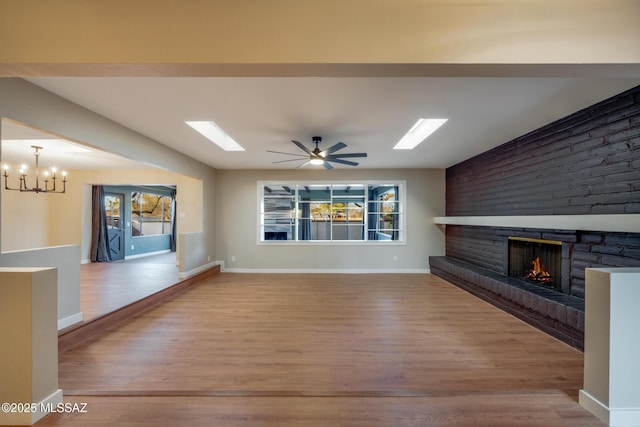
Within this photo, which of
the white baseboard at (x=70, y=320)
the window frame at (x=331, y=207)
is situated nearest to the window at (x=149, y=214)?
the window frame at (x=331, y=207)

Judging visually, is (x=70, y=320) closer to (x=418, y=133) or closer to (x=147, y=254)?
(x=418, y=133)

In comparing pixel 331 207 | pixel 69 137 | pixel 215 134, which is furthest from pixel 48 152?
pixel 331 207

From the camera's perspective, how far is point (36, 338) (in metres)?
1.76

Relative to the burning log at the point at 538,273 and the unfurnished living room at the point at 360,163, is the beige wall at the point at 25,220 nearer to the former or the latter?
the unfurnished living room at the point at 360,163

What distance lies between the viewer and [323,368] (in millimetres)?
2432

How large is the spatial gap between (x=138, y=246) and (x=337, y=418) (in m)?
9.23

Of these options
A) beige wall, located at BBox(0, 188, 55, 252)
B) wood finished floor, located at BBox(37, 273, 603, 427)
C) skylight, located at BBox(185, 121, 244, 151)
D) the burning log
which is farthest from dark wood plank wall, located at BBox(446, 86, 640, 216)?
beige wall, located at BBox(0, 188, 55, 252)

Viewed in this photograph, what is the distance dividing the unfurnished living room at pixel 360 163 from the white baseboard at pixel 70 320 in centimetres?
3

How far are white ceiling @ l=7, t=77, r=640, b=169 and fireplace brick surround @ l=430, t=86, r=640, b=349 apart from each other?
0.26 metres

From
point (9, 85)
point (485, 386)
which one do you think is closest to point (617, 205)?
point (485, 386)

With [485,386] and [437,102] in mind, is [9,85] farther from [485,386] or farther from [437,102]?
[485,386]

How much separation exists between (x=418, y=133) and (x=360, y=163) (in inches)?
72.2

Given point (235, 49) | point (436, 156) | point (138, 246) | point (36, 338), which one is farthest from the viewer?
point (138, 246)

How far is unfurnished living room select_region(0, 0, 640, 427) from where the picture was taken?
5.10ft
